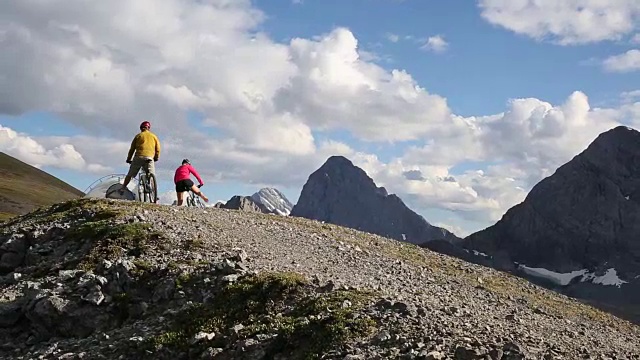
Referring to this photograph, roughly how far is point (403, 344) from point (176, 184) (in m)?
24.2

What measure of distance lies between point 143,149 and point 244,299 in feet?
53.1

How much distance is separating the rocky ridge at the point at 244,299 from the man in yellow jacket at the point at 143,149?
7.14ft

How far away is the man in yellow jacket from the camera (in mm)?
33219


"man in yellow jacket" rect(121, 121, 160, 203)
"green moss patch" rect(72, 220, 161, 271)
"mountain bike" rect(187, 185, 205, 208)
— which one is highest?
"man in yellow jacket" rect(121, 121, 160, 203)

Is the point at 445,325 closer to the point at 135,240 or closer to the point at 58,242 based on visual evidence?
the point at 135,240

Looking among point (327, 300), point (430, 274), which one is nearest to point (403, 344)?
point (327, 300)

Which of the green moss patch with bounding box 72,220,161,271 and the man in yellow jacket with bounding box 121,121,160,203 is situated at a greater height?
the man in yellow jacket with bounding box 121,121,160,203

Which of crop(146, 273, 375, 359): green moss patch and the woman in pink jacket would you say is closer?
crop(146, 273, 375, 359): green moss patch

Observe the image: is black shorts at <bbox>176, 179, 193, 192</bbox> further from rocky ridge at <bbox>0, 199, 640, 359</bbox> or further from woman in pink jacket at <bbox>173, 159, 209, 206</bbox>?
rocky ridge at <bbox>0, 199, 640, 359</bbox>

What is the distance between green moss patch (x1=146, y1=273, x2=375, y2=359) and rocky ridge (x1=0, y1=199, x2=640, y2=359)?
0.04 metres

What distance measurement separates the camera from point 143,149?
1308 inches

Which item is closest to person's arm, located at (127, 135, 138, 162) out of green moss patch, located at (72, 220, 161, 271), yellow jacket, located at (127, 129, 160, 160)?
yellow jacket, located at (127, 129, 160, 160)

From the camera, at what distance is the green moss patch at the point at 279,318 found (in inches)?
630

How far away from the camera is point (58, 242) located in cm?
2894
